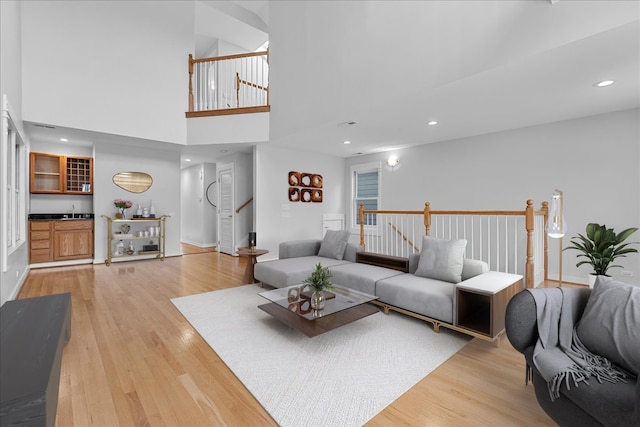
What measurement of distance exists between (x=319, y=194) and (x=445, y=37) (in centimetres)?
440

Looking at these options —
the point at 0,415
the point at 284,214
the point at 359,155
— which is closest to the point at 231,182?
the point at 284,214

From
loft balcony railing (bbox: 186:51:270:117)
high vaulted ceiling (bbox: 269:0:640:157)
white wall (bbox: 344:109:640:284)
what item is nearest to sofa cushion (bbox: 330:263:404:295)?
high vaulted ceiling (bbox: 269:0:640:157)

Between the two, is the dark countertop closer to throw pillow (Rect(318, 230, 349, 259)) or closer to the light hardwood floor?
the light hardwood floor

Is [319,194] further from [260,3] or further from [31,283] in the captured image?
[31,283]

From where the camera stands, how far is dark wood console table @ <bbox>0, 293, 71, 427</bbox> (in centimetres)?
109

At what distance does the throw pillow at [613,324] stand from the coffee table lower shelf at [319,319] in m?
1.47

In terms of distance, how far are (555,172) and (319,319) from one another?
4414 mm

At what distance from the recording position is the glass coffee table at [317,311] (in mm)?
2432

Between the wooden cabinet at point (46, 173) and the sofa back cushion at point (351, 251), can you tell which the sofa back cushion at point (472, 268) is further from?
the wooden cabinet at point (46, 173)

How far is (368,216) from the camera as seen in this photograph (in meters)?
7.34

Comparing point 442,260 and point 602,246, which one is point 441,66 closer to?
point 442,260

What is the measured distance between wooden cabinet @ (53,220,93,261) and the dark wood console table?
14.0ft

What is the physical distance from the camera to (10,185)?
3408 millimetres

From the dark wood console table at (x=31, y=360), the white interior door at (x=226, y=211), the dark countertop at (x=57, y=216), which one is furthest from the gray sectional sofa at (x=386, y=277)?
the dark countertop at (x=57, y=216)
